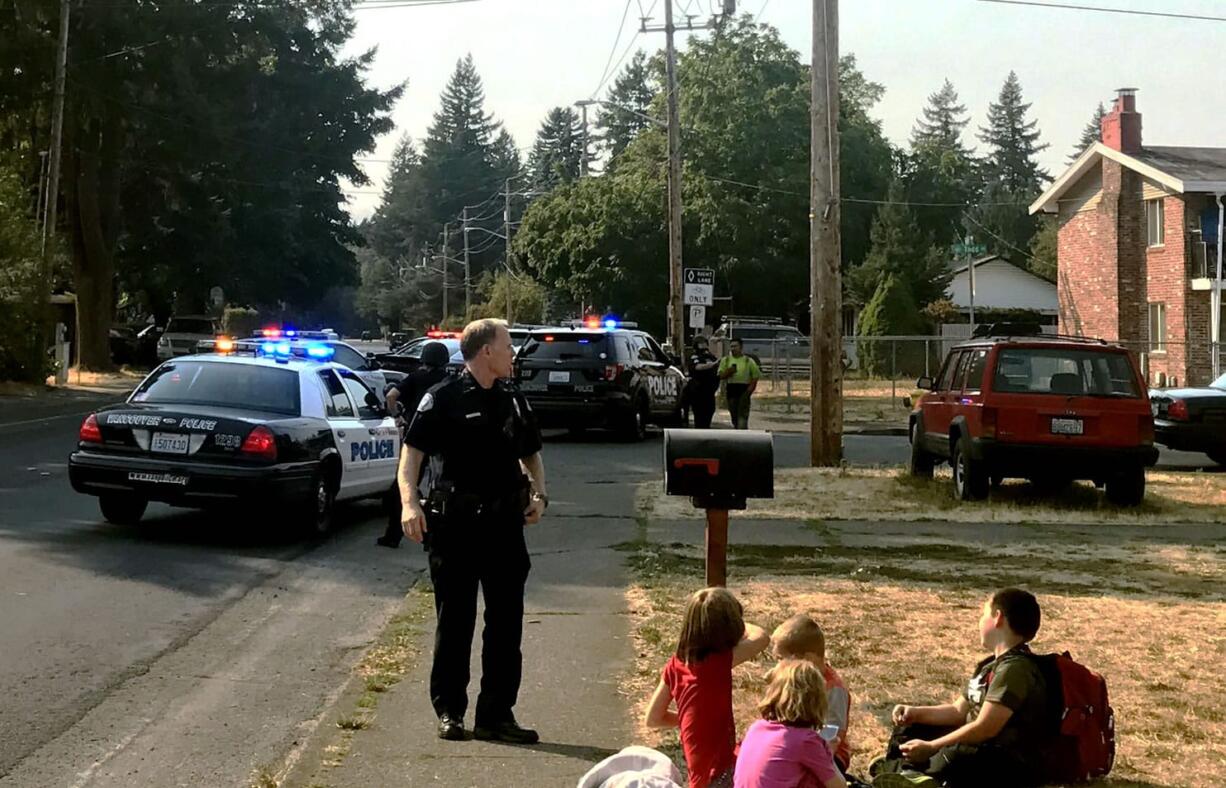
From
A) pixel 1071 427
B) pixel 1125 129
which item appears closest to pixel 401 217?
pixel 1125 129

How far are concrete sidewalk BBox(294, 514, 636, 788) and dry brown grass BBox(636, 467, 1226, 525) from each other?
4738 mm

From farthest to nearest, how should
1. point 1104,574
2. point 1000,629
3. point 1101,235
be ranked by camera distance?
point 1101,235, point 1104,574, point 1000,629

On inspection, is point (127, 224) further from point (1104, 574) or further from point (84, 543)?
point (1104, 574)

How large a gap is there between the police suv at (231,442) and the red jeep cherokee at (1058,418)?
19.1ft

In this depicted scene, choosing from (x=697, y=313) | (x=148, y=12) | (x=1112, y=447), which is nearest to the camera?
(x=1112, y=447)

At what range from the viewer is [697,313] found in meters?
31.4

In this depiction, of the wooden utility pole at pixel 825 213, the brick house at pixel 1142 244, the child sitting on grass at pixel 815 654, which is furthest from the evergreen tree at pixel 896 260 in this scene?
the child sitting on grass at pixel 815 654

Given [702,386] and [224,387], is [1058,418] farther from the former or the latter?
[702,386]

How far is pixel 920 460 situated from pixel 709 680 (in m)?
12.9

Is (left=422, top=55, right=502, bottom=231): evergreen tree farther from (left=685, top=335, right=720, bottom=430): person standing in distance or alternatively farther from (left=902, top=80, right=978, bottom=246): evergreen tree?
(left=685, top=335, right=720, bottom=430): person standing in distance

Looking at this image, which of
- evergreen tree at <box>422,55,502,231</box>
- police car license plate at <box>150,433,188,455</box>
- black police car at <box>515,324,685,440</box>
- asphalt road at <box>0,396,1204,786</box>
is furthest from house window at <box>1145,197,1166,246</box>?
evergreen tree at <box>422,55,502,231</box>

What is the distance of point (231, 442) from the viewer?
38.3 feet

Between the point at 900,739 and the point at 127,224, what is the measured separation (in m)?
50.0

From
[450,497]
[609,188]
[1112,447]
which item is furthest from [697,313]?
[609,188]
